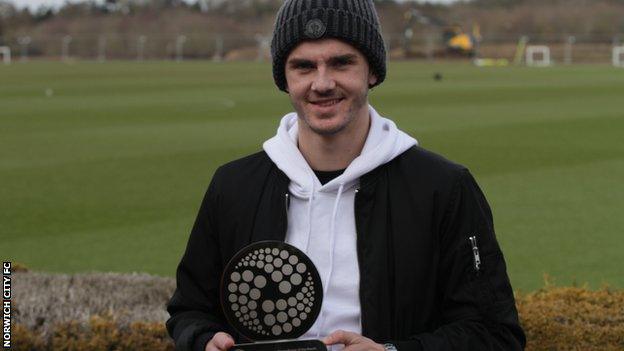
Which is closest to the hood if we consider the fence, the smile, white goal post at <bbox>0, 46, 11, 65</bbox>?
the smile

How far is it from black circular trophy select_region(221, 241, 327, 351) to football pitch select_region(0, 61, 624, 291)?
17.8 feet

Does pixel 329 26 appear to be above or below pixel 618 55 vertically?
above

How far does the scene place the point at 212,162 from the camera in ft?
48.1

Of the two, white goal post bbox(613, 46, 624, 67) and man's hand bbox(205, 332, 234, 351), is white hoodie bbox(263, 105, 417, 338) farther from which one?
white goal post bbox(613, 46, 624, 67)

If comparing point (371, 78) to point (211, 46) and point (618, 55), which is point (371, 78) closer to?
point (618, 55)

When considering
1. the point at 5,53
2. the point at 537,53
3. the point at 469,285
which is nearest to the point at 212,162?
the point at 469,285

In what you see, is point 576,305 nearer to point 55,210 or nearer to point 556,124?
point 55,210

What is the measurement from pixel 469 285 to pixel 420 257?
0.14 m

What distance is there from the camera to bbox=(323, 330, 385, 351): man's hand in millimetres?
2936

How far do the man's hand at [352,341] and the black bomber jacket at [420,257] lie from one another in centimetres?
14

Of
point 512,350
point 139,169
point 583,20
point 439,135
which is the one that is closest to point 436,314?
point 512,350

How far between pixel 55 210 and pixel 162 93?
16.9 m

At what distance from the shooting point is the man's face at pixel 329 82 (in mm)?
3174

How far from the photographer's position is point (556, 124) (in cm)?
1955
